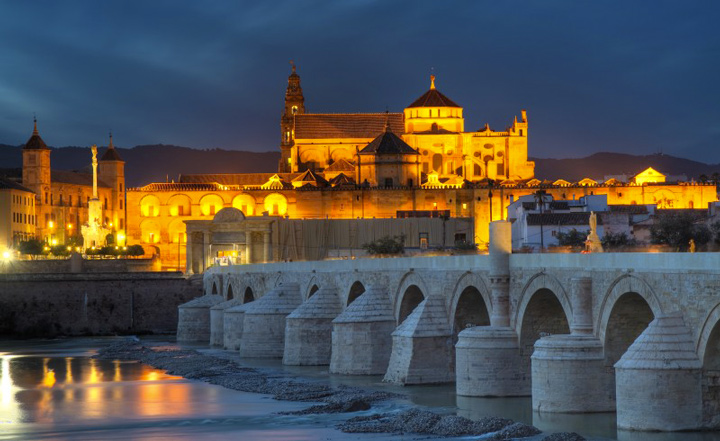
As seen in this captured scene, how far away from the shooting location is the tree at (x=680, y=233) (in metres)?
52.7

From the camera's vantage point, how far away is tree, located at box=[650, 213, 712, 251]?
52.7 meters

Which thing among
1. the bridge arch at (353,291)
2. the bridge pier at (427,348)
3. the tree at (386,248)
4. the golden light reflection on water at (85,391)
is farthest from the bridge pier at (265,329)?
the tree at (386,248)

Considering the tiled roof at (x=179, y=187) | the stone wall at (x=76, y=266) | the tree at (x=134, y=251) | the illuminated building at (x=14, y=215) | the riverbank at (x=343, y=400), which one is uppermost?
the tiled roof at (x=179, y=187)

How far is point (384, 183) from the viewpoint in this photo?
365 feet

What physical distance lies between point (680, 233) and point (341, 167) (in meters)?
68.7

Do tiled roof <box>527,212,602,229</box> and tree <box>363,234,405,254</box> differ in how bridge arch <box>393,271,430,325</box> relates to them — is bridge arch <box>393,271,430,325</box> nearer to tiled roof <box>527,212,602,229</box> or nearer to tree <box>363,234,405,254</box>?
tiled roof <box>527,212,602,229</box>

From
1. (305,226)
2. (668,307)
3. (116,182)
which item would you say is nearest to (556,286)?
(668,307)

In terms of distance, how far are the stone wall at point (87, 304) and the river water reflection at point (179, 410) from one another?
26.2 metres

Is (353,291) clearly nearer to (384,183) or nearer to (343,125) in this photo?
(384,183)

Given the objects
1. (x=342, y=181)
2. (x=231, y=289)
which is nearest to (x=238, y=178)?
(x=342, y=181)

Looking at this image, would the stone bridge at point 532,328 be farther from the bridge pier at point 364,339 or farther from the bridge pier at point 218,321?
the bridge pier at point 218,321

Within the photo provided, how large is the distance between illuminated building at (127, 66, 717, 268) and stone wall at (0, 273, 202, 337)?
107 ft

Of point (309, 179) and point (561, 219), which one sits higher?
point (309, 179)

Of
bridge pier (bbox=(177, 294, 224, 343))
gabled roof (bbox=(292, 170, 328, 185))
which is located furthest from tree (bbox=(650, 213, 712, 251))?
gabled roof (bbox=(292, 170, 328, 185))
